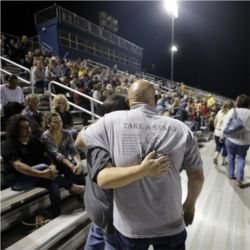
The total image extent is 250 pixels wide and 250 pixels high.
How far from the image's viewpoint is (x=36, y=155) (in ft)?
9.73

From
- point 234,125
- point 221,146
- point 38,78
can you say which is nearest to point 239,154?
point 234,125

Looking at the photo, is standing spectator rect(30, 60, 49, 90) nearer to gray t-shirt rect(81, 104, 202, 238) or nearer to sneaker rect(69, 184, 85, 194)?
sneaker rect(69, 184, 85, 194)

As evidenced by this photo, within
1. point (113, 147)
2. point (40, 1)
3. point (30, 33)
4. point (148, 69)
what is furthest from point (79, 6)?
point (113, 147)

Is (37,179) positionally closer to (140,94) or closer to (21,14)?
(140,94)

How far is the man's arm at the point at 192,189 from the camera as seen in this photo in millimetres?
1475

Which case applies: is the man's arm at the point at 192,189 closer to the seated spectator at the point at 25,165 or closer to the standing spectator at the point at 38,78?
the seated spectator at the point at 25,165

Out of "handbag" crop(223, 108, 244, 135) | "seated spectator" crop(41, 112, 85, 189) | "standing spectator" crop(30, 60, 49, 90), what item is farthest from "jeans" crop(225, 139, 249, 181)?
"standing spectator" crop(30, 60, 49, 90)

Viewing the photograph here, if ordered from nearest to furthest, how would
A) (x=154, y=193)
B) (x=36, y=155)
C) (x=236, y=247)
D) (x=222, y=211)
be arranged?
(x=154, y=193)
(x=236, y=247)
(x=36, y=155)
(x=222, y=211)

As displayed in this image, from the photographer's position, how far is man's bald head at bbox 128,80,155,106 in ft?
4.67

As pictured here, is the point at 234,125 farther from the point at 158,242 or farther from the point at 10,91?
the point at 10,91

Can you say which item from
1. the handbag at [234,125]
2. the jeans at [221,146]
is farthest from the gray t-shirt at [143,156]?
the jeans at [221,146]

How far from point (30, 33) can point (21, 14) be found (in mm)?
1519

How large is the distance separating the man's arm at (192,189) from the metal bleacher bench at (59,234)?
4.45 ft

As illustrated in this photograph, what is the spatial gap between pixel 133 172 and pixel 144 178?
0.40 ft
